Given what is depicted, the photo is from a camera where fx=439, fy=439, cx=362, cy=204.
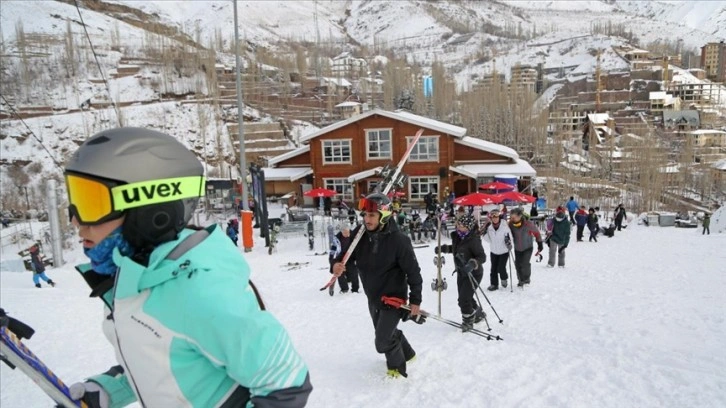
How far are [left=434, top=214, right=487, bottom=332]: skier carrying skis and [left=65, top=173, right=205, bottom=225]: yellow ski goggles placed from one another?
5.11 metres

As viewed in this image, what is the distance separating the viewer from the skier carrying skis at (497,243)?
27.1 ft

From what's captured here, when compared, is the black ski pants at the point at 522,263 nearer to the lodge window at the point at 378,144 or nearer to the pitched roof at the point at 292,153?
the lodge window at the point at 378,144

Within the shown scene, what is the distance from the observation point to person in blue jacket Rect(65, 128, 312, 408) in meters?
1.12

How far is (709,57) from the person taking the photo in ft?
221

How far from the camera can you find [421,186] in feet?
91.2

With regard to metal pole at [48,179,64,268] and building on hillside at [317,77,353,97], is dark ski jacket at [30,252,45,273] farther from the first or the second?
building on hillside at [317,77,353,97]

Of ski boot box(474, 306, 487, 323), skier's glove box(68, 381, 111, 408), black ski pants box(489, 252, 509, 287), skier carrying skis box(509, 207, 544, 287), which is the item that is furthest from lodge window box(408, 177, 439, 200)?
skier's glove box(68, 381, 111, 408)

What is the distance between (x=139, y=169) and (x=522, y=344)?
5.25 metres

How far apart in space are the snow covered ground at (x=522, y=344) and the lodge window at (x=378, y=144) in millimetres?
18363

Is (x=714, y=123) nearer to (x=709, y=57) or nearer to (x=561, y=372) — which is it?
(x=709, y=57)

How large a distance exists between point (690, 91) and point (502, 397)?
329 ft

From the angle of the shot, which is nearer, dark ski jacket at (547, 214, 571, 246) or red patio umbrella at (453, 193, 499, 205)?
dark ski jacket at (547, 214, 571, 246)

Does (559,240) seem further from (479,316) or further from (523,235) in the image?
(479,316)

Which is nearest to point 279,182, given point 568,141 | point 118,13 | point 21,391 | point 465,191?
point 465,191
